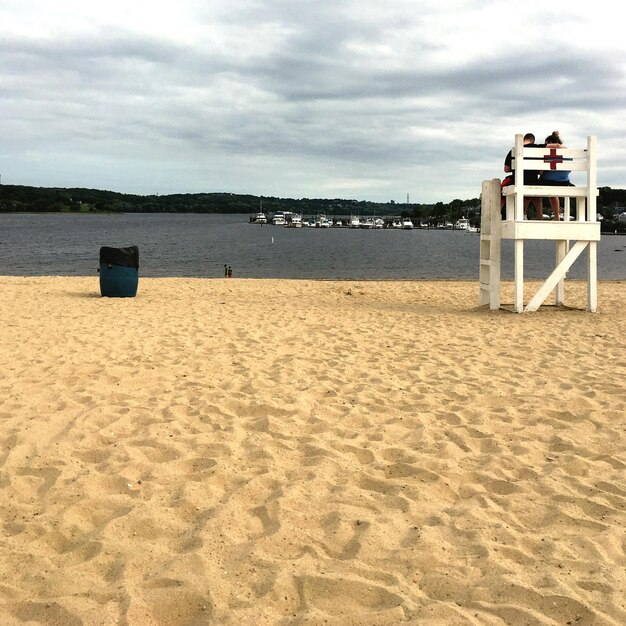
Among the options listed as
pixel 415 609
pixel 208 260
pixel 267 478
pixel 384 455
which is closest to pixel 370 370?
pixel 384 455

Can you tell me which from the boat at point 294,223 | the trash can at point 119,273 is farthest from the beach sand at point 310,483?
the boat at point 294,223

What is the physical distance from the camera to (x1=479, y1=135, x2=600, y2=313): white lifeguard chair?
1134 cm

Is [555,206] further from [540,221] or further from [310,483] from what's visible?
[310,483]

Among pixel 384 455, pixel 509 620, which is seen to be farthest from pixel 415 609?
pixel 384 455

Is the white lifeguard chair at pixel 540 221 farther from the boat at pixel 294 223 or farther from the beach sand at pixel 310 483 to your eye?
the boat at pixel 294 223

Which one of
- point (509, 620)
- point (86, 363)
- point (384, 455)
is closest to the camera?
point (509, 620)

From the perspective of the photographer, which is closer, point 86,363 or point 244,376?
point 244,376

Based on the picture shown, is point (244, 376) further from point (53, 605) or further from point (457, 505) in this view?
point (53, 605)

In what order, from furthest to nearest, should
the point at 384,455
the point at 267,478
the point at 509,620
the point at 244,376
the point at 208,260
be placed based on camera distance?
the point at 208,260 < the point at 244,376 < the point at 384,455 < the point at 267,478 < the point at 509,620

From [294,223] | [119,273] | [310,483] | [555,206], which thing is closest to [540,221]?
[555,206]

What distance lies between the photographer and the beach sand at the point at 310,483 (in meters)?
3.00

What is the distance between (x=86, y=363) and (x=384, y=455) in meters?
4.27

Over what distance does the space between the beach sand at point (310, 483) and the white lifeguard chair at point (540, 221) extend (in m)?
3.37

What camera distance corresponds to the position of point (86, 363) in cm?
761
